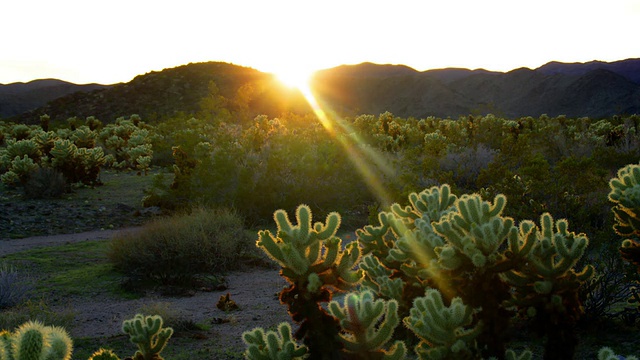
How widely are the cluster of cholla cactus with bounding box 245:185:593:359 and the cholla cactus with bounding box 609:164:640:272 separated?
0.83 metres

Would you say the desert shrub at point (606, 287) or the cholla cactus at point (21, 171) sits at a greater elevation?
the cholla cactus at point (21, 171)

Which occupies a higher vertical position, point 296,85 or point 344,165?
point 296,85

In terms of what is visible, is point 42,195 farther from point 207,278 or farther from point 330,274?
point 330,274

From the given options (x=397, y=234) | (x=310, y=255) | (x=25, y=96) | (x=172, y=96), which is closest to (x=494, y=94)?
(x=172, y=96)

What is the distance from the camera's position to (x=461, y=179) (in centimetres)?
1206

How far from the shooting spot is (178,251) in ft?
27.7

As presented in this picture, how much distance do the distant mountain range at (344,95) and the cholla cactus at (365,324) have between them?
39721mm

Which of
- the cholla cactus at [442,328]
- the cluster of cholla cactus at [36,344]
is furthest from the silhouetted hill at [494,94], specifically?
the cluster of cholla cactus at [36,344]

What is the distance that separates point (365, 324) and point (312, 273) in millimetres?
361

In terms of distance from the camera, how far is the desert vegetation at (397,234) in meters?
2.71

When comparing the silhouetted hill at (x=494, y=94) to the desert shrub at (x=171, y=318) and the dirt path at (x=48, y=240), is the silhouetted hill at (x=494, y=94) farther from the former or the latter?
the desert shrub at (x=171, y=318)

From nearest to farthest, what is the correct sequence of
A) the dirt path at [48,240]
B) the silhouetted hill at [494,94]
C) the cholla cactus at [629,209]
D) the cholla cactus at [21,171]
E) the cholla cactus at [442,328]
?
the cholla cactus at [442,328], the cholla cactus at [629,209], the dirt path at [48,240], the cholla cactus at [21,171], the silhouetted hill at [494,94]

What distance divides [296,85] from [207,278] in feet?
226

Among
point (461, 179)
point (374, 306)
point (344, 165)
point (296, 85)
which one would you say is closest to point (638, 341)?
point (374, 306)
